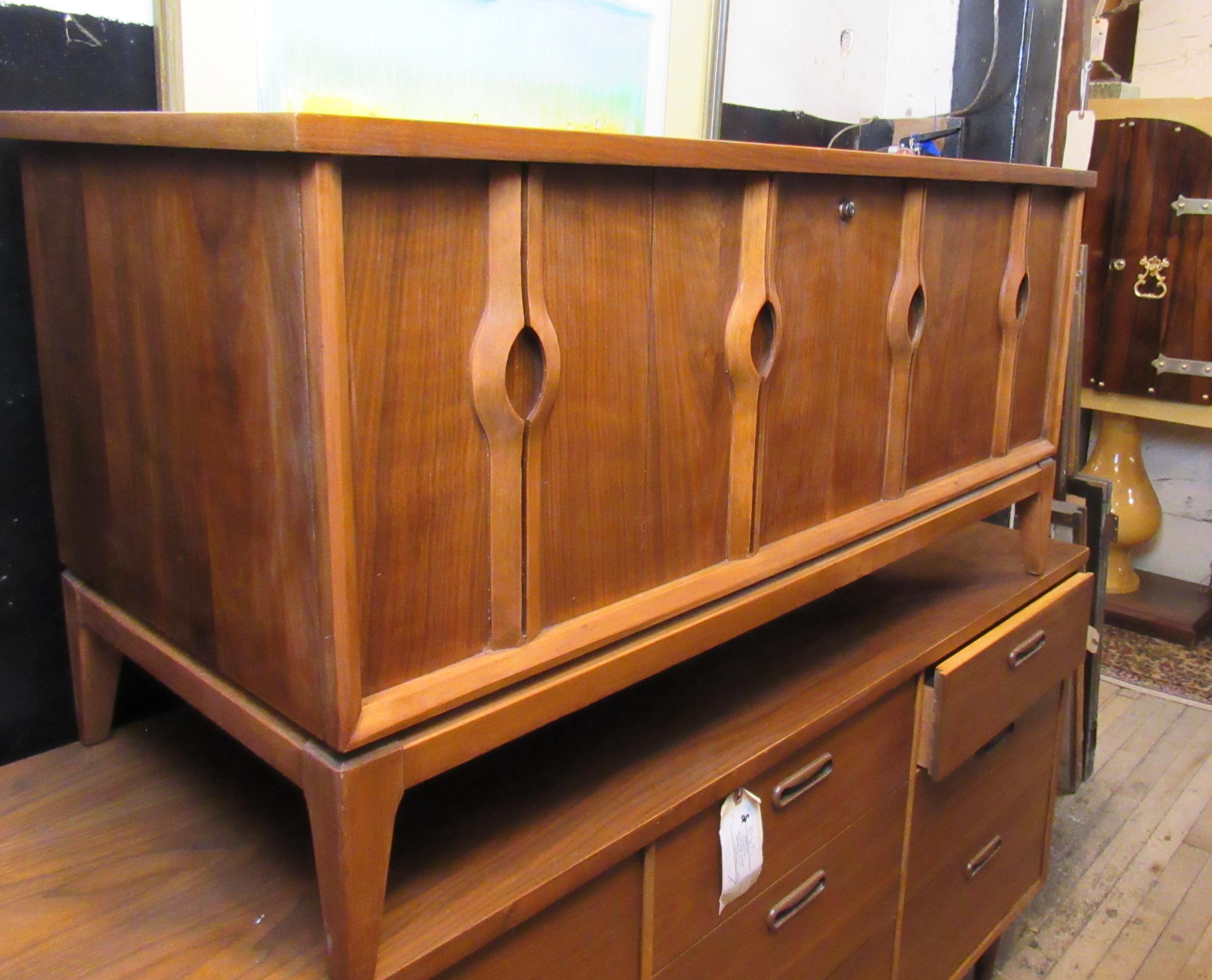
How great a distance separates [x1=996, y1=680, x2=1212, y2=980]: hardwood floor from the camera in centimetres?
197

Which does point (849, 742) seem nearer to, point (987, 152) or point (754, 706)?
point (754, 706)

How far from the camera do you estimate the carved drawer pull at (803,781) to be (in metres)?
1.22

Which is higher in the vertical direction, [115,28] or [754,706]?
[115,28]

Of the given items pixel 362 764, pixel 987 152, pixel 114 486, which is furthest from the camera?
pixel 987 152

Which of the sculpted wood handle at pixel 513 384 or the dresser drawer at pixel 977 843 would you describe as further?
the dresser drawer at pixel 977 843

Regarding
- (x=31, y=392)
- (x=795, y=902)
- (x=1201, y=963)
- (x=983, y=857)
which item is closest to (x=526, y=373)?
(x=31, y=392)

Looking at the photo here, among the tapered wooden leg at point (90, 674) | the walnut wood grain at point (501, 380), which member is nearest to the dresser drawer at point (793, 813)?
the walnut wood grain at point (501, 380)

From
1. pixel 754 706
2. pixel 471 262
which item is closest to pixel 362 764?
pixel 471 262

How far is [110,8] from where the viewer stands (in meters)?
1.05

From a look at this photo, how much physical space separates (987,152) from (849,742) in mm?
1444

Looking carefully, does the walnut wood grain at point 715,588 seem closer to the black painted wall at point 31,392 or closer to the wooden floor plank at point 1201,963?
the black painted wall at point 31,392

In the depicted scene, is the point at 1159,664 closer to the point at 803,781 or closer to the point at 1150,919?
the point at 1150,919

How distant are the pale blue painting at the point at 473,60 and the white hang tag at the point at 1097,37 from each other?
1.25 metres

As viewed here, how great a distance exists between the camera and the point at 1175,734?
281 centimetres
